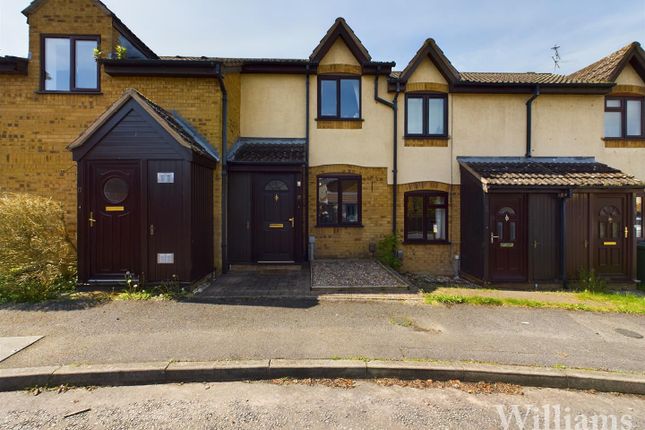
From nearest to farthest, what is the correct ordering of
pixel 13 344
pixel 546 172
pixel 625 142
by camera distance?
pixel 13 344 < pixel 546 172 < pixel 625 142

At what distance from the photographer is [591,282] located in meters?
8.10

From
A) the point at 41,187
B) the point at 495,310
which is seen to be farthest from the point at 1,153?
the point at 495,310

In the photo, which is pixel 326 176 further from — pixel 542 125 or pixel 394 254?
pixel 542 125

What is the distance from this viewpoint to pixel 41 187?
830 cm

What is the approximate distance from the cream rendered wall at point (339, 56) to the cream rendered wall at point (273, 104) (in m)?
1.02

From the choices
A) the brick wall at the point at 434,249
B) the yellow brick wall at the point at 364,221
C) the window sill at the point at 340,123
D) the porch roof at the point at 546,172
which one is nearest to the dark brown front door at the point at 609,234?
the porch roof at the point at 546,172

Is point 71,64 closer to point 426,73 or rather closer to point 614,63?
point 426,73

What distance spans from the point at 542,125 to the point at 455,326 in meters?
8.74

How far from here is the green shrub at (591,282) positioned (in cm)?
798

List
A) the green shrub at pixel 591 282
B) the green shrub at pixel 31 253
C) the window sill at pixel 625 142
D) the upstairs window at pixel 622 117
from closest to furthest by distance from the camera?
the green shrub at pixel 31 253 < the green shrub at pixel 591 282 < the window sill at pixel 625 142 < the upstairs window at pixel 622 117

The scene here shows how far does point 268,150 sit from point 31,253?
5.94 meters

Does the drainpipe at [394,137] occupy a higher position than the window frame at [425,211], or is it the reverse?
the drainpipe at [394,137]

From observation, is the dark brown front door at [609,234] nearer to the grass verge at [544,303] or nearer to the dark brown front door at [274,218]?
the grass verge at [544,303]

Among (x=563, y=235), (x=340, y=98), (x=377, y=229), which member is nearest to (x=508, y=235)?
(x=563, y=235)
